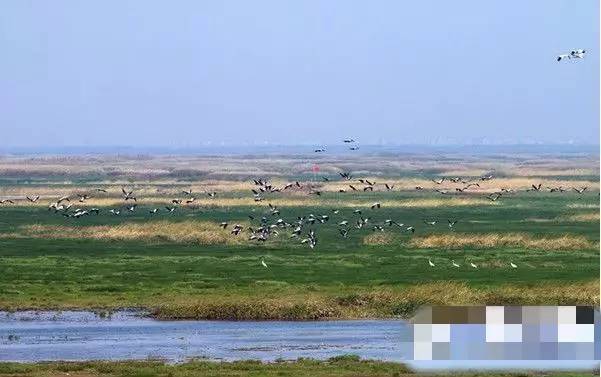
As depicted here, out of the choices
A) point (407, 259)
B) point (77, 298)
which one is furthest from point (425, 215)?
point (77, 298)

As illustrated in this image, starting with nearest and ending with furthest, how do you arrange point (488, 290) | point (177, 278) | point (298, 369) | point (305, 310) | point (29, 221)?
point (298, 369), point (305, 310), point (488, 290), point (177, 278), point (29, 221)

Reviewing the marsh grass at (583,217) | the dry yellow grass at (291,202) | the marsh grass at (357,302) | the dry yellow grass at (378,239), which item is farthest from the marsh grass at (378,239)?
the dry yellow grass at (291,202)

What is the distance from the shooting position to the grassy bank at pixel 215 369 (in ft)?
102

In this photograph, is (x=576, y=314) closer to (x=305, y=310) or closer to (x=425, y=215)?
(x=305, y=310)

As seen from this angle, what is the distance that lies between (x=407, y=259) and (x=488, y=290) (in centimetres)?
1087

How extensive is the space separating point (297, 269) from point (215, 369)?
22.2 m

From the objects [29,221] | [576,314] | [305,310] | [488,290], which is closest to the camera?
[576,314]

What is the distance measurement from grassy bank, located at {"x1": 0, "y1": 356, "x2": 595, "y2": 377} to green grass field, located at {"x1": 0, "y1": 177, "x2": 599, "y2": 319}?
960cm

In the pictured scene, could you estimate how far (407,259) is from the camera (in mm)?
56688

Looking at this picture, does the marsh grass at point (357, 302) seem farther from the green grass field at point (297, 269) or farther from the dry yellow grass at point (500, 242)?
the dry yellow grass at point (500, 242)

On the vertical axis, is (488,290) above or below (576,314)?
below

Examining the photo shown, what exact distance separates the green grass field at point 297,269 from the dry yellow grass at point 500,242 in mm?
A: 128

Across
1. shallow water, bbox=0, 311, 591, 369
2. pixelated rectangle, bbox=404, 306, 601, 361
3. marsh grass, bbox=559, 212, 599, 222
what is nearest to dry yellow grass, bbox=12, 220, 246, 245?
marsh grass, bbox=559, 212, 599, 222

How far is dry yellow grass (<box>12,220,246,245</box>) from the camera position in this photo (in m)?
65.6
